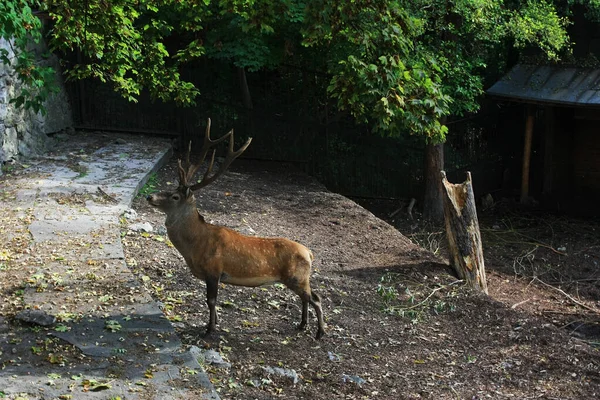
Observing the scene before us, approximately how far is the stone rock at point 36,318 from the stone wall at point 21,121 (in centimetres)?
575

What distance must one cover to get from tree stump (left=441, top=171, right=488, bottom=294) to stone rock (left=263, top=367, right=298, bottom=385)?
396 centimetres

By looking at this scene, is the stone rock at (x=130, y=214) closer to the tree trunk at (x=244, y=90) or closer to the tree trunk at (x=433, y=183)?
the tree trunk at (x=244, y=90)

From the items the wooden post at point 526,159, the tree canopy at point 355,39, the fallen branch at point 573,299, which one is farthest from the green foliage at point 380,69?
the wooden post at point 526,159

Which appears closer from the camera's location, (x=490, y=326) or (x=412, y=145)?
(x=490, y=326)

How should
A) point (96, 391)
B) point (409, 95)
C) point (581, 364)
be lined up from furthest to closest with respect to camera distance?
point (409, 95)
point (581, 364)
point (96, 391)

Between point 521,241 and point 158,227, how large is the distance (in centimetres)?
655

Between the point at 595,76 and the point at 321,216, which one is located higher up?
the point at 595,76

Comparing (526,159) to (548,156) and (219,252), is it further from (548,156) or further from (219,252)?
(219,252)

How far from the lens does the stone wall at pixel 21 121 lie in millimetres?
12555

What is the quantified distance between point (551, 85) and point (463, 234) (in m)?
6.19

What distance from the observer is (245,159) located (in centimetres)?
1602

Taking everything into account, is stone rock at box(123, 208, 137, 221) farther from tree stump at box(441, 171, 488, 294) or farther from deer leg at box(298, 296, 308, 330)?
tree stump at box(441, 171, 488, 294)

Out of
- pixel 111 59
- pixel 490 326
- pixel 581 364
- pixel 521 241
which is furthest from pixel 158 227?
pixel 521 241

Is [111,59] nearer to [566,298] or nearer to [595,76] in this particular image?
[566,298]
